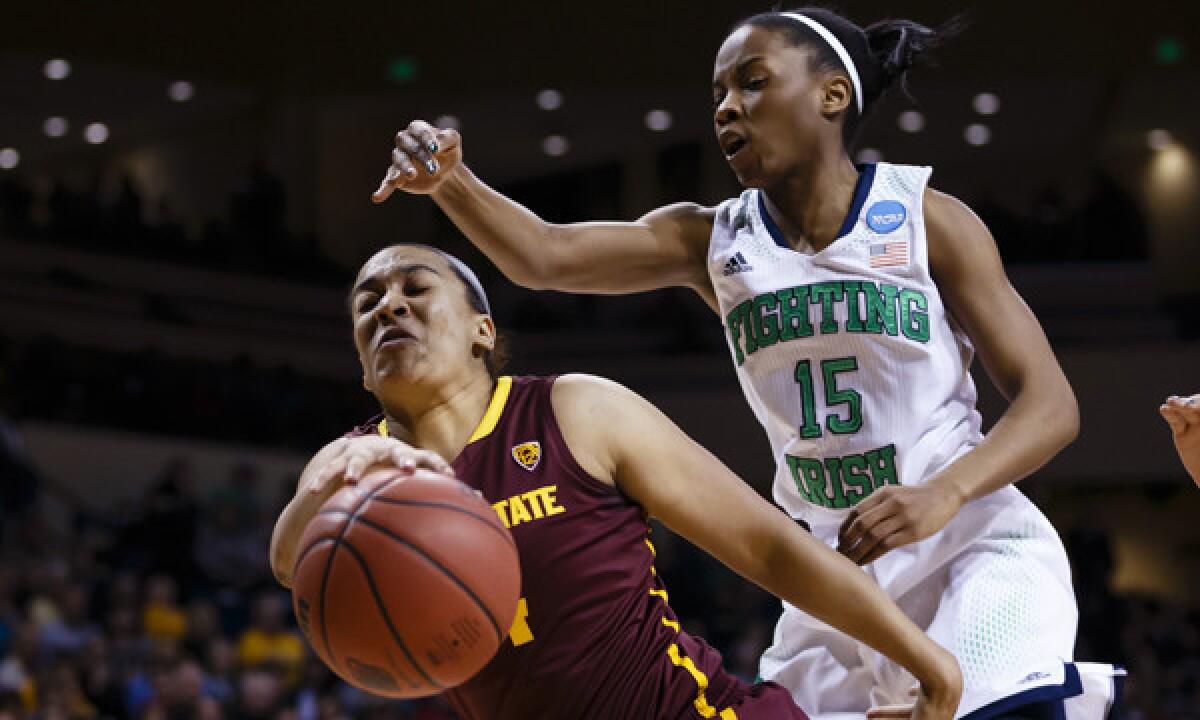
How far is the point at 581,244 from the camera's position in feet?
12.1

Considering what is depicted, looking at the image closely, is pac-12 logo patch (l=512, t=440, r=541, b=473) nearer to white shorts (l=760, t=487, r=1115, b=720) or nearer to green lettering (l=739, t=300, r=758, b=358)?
green lettering (l=739, t=300, r=758, b=358)

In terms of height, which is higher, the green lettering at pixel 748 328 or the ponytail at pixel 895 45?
the ponytail at pixel 895 45

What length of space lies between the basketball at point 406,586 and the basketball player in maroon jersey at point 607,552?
0.46 feet

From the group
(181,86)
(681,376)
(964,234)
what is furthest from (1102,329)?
(964,234)

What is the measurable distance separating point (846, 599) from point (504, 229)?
4.16 ft

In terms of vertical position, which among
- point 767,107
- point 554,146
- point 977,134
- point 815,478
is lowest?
point 554,146

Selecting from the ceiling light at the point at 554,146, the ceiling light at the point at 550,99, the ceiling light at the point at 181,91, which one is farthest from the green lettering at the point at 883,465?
the ceiling light at the point at 554,146

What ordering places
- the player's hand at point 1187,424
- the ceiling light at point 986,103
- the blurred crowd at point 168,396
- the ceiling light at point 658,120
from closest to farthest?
1. the player's hand at point 1187,424
2. the blurred crowd at point 168,396
3. the ceiling light at point 986,103
4. the ceiling light at point 658,120

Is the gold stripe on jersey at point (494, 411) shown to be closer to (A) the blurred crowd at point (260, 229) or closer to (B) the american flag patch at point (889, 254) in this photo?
(B) the american flag patch at point (889, 254)

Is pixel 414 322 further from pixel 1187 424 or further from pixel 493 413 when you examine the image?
pixel 1187 424

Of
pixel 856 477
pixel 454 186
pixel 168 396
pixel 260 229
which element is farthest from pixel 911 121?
pixel 856 477

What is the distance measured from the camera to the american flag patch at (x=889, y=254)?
339 cm

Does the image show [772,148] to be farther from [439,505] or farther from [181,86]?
[181,86]

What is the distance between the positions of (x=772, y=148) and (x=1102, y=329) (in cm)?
1233
